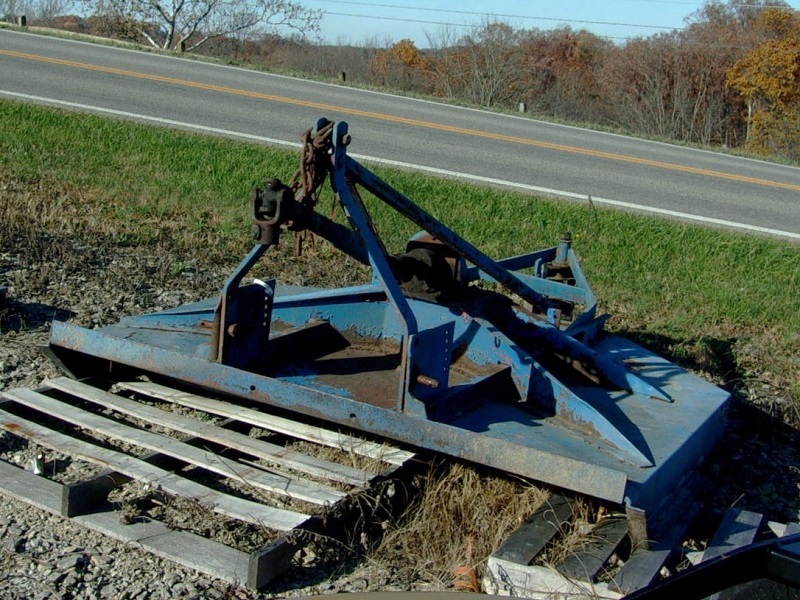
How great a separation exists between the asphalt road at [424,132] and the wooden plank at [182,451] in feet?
20.9

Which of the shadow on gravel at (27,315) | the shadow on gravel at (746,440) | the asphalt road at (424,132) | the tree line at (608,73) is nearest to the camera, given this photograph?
the shadow on gravel at (746,440)

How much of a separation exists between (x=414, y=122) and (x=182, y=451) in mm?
10325

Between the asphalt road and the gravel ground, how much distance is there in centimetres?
431

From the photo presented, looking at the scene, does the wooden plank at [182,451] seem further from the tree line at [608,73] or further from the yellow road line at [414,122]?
the tree line at [608,73]

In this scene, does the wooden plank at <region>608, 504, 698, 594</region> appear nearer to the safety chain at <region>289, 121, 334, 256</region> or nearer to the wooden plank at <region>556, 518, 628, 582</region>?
the wooden plank at <region>556, 518, 628, 582</region>

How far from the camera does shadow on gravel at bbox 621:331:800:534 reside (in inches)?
204

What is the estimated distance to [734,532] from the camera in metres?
4.17

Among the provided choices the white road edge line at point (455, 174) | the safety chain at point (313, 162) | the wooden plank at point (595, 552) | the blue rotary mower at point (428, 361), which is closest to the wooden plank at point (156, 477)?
the blue rotary mower at point (428, 361)

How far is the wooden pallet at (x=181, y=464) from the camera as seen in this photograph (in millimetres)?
3695

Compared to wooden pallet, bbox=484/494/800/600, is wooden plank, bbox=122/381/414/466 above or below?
above

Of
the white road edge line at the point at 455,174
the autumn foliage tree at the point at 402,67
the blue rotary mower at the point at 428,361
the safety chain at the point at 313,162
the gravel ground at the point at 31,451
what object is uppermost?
the autumn foliage tree at the point at 402,67

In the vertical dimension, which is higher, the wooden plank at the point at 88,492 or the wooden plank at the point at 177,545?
the wooden plank at the point at 88,492

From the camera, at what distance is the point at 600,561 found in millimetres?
3777

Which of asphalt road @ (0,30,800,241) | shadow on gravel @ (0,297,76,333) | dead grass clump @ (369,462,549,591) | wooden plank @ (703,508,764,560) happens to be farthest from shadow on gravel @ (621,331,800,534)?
asphalt road @ (0,30,800,241)
